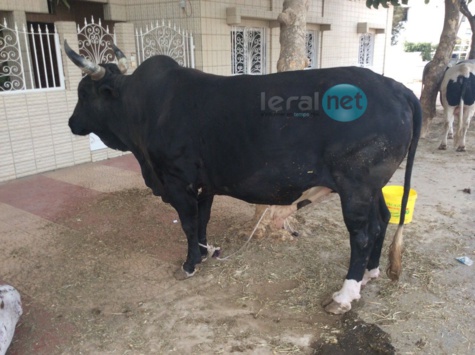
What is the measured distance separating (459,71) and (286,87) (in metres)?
5.93

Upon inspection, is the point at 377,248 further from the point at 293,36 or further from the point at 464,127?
the point at 464,127

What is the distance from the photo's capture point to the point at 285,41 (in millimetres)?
4293

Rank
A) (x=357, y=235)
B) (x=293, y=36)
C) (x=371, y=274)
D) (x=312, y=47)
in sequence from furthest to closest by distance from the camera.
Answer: (x=312, y=47)
(x=293, y=36)
(x=371, y=274)
(x=357, y=235)

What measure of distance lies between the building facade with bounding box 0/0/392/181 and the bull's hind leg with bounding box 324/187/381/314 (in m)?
4.82

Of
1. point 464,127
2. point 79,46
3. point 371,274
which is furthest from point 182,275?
point 464,127

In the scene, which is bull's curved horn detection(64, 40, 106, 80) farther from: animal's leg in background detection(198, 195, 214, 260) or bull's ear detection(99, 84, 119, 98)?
animal's leg in background detection(198, 195, 214, 260)

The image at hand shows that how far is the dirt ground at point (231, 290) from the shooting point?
2.73 metres

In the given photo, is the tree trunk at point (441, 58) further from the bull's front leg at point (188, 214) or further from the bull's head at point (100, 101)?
the bull's head at point (100, 101)

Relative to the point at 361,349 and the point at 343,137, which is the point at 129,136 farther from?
the point at 361,349

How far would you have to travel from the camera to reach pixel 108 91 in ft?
11.3

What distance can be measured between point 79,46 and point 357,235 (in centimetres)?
562

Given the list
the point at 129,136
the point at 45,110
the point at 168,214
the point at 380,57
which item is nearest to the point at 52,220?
the point at 168,214

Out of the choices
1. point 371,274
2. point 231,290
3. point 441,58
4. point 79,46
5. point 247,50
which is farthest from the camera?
point 247,50

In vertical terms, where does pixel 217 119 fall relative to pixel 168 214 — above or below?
above
